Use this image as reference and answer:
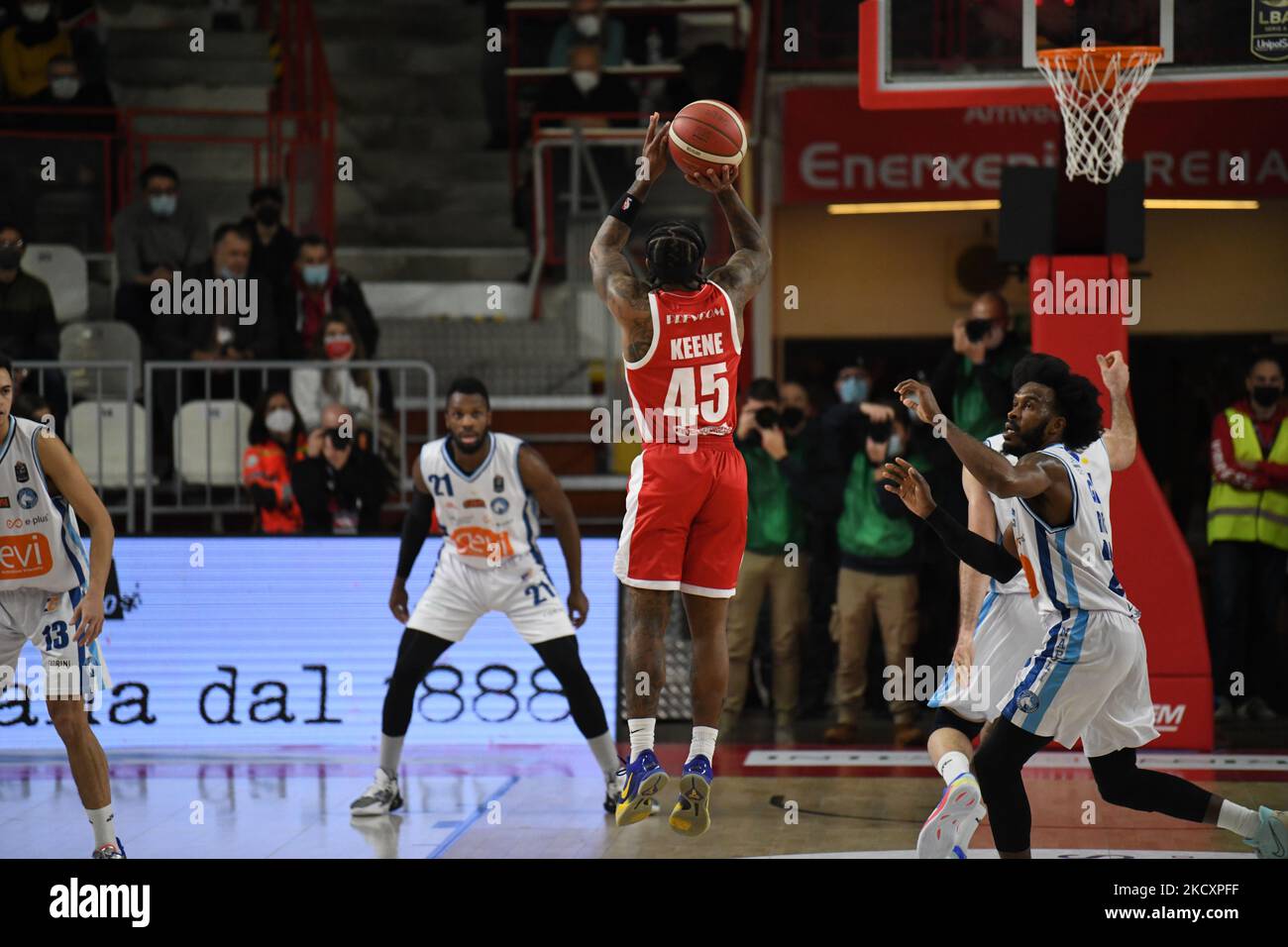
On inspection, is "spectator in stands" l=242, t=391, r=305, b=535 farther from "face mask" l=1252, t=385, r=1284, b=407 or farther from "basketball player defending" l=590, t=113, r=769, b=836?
"face mask" l=1252, t=385, r=1284, b=407

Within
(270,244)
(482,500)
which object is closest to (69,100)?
(270,244)

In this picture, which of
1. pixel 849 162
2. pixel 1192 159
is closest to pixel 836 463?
pixel 849 162

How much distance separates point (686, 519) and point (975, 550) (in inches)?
42.1

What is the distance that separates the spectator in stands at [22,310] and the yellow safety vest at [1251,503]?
765cm

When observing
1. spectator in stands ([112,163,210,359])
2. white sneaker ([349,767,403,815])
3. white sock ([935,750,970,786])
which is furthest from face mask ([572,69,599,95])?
white sock ([935,750,970,786])

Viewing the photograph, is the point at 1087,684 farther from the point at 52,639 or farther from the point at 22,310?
the point at 22,310

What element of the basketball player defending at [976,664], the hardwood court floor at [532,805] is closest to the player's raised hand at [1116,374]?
the basketball player defending at [976,664]

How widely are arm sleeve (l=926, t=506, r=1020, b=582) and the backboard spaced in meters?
3.83

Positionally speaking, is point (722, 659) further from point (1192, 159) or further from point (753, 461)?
point (1192, 159)

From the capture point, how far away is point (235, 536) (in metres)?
10.3

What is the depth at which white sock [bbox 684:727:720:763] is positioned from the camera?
639 centimetres

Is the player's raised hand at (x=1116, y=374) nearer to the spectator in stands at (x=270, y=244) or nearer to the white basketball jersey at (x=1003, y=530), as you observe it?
the white basketball jersey at (x=1003, y=530)

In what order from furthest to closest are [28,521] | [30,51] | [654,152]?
1. [30,51]
2. [28,521]
3. [654,152]

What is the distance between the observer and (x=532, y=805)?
8672mm
